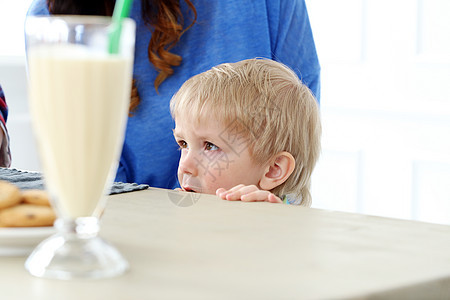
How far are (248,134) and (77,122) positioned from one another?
1.02 m

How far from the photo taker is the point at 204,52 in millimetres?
1879

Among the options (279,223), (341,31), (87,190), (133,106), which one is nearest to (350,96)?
(341,31)

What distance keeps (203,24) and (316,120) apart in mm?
458

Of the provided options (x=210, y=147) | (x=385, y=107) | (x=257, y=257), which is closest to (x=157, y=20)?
(x=210, y=147)

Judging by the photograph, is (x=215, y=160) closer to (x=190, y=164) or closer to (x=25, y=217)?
(x=190, y=164)

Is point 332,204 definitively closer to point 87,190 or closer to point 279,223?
Result: point 279,223

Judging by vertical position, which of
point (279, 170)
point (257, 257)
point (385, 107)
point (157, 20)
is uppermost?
point (157, 20)

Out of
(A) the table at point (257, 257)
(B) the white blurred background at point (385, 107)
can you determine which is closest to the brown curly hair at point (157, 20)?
(A) the table at point (257, 257)

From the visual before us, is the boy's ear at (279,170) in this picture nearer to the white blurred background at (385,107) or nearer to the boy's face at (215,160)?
the boy's face at (215,160)

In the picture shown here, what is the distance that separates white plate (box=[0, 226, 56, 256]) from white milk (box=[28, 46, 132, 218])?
1.1 inches

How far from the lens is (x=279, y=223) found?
2.50 feet

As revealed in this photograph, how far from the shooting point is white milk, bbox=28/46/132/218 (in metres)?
0.52

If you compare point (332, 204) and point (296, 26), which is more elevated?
point (296, 26)

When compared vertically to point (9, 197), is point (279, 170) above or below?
below
